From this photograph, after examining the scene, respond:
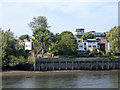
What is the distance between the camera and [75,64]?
86.2 m

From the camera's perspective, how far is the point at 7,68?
83.8m

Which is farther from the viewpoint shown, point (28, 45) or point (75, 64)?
point (28, 45)

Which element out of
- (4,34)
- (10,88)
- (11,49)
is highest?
(4,34)

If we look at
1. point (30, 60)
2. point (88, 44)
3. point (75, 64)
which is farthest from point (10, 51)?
point (88, 44)

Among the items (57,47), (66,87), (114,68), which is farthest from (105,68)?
(66,87)

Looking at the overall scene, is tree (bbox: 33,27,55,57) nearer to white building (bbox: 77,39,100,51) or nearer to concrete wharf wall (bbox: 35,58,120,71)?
concrete wharf wall (bbox: 35,58,120,71)

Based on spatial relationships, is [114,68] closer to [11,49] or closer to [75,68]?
[75,68]

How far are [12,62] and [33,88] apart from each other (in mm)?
31901

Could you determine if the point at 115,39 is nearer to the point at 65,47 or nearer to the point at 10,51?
the point at 65,47

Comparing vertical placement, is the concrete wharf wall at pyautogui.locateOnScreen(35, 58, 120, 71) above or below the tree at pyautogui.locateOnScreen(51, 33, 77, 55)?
below

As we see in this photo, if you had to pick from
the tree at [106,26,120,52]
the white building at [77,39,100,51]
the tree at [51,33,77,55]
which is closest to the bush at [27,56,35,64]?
the tree at [51,33,77,55]

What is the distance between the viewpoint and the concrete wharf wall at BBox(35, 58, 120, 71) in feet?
278

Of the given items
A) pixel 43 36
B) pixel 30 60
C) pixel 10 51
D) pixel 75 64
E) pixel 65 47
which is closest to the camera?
pixel 10 51

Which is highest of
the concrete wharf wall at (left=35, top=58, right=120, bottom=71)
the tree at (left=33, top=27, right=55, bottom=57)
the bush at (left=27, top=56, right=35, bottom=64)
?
the tree at (left=33, top=27, right=55, bottom=57)
